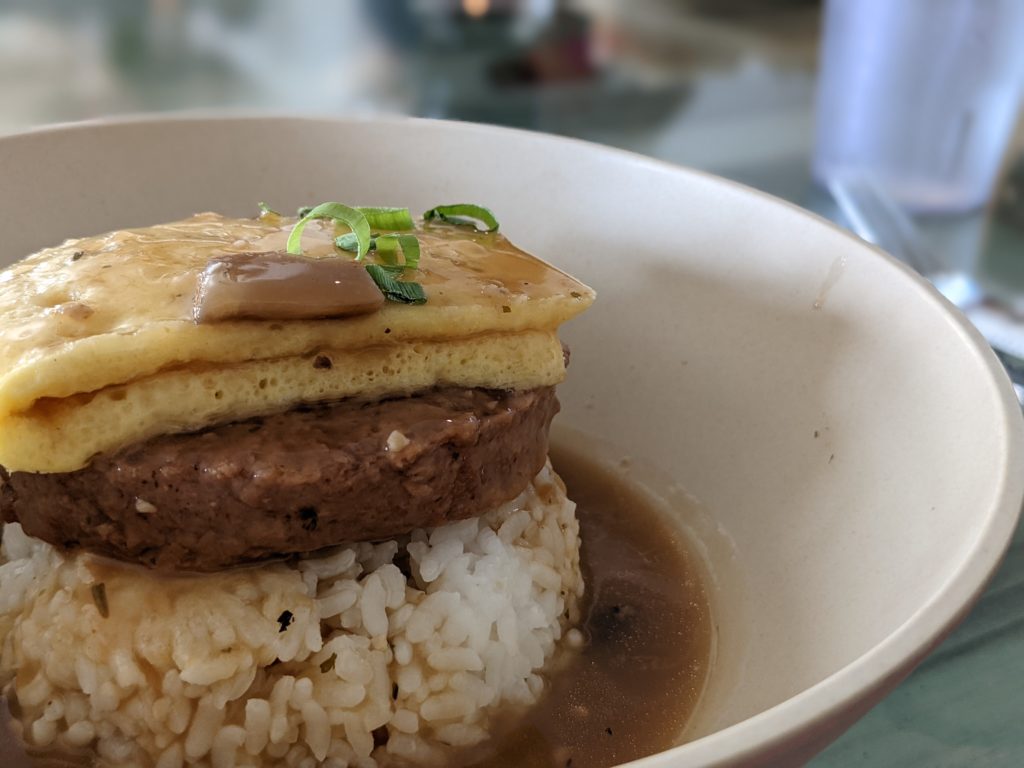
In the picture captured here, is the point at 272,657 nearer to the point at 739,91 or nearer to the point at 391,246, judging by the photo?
the point at 391,246

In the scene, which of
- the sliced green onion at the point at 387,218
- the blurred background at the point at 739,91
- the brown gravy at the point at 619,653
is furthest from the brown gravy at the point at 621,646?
the sliced green onion at the point at 387,218

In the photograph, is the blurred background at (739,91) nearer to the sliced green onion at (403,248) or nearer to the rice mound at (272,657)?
the rice mound at (272,657)

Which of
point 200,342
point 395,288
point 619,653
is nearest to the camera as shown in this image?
point 200,342

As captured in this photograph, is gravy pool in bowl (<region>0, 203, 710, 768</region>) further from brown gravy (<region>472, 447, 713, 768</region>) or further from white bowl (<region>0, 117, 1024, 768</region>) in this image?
white bowl (<region>0, 117, 1024, 768</region>)

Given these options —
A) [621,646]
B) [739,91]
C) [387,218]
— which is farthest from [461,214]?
[739,91]

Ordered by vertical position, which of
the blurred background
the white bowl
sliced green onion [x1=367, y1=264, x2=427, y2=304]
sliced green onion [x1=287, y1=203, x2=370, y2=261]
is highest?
sliced green onion [x1=287, y1=203, x2=370, y2=261]

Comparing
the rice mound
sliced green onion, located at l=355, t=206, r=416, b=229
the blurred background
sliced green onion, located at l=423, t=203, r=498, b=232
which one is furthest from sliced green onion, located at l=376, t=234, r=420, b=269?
the blurred background
